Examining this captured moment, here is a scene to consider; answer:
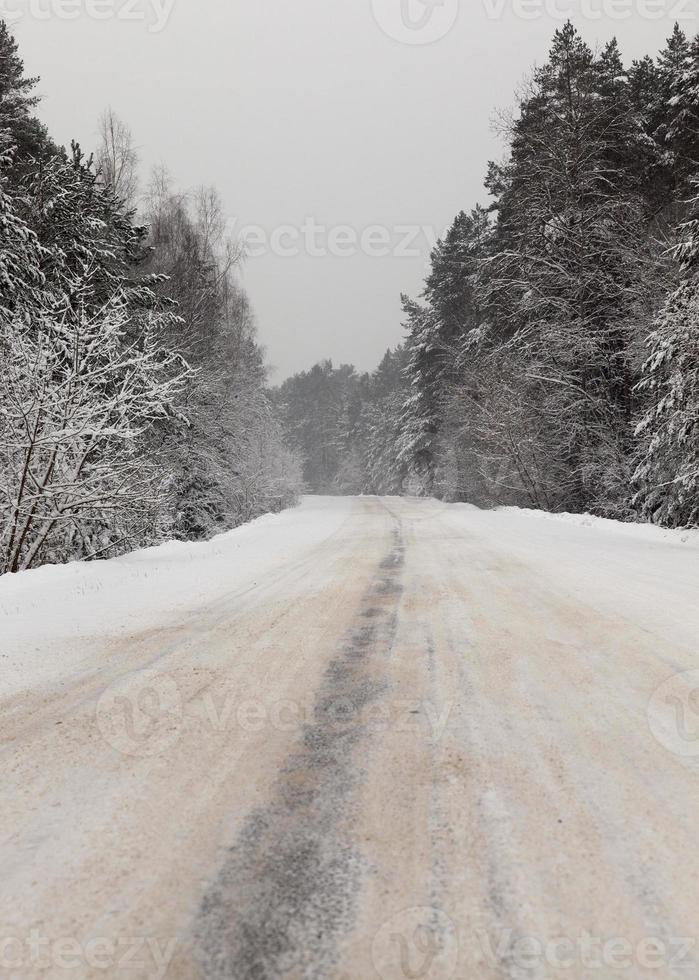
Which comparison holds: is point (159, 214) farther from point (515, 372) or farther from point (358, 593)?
point (358, 593)

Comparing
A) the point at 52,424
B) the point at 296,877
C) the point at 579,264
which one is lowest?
the point at 296,877

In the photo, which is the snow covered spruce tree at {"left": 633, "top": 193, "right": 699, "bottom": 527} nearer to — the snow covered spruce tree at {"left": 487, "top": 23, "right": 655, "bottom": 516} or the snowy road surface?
the snow covered spruce tree at {"left": 487, "top": 23, "right": 655, "bottom": 516}

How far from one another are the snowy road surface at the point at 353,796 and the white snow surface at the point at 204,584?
0.25 feet

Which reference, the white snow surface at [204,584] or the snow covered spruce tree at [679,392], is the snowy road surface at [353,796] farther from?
the snow covered spruce tree at [679,392]

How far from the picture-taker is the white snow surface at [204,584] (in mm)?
3705

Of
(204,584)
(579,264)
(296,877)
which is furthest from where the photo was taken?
(579,264)

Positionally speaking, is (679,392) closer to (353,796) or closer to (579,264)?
(579,264)

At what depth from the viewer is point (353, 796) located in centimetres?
180

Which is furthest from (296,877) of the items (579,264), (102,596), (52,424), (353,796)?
(579,264)

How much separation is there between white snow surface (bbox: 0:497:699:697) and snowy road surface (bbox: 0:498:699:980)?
0.25 ft

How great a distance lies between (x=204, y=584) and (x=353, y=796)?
4488 millimetres

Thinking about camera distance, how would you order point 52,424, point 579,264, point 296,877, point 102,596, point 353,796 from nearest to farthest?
point 296,877, point 353,796, point 102,596, point 52,424, point 579,264

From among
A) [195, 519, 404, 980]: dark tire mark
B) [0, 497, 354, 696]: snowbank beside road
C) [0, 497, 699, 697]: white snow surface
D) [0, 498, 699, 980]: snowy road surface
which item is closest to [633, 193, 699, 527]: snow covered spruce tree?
[0, 497, 699, 697]: white snow surface

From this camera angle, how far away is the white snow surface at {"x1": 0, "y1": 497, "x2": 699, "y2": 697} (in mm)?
3705
